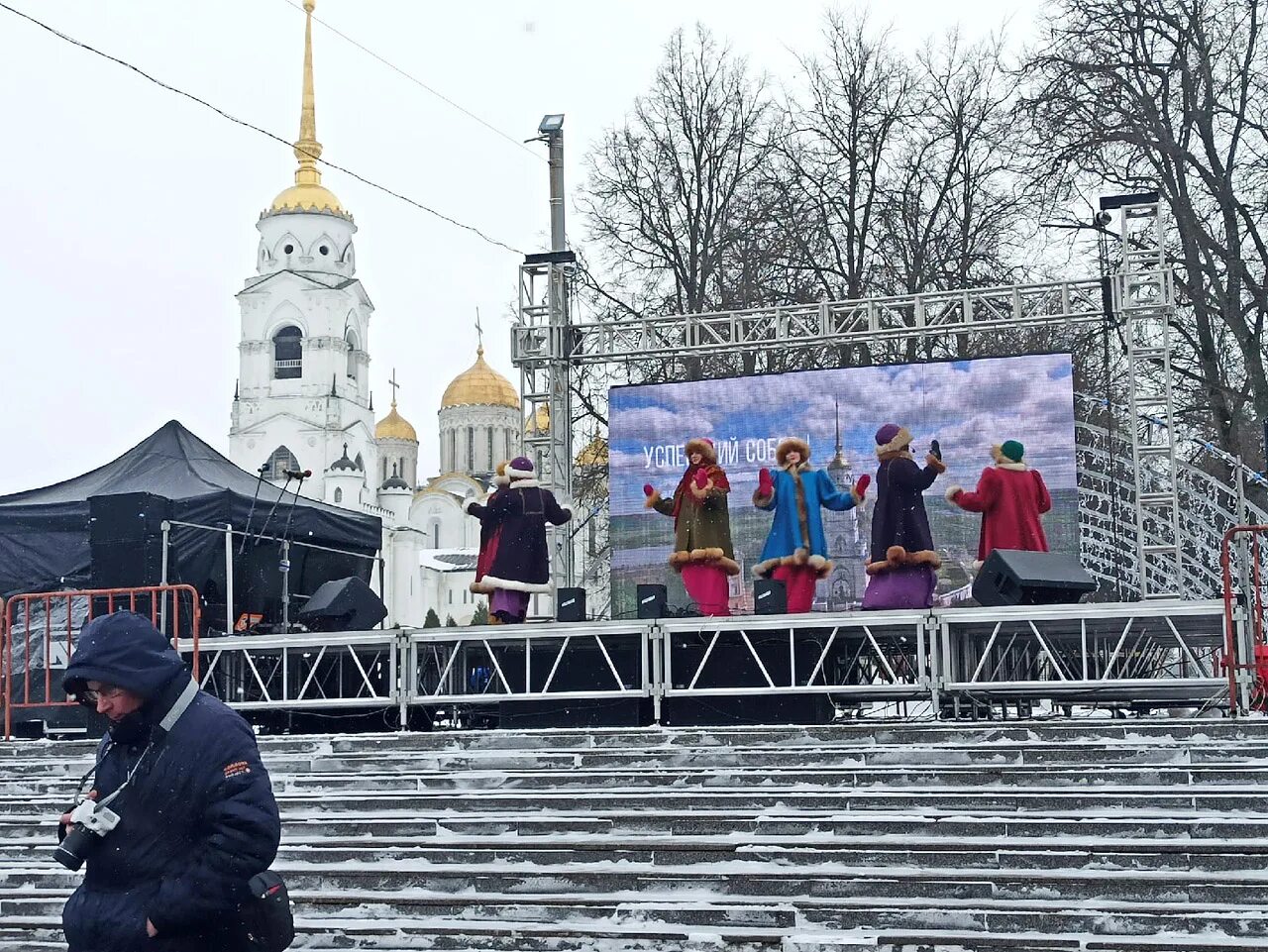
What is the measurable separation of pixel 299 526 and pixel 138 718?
10.9 m

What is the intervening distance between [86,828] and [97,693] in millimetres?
333

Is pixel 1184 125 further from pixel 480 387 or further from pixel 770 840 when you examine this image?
pixel 480 387

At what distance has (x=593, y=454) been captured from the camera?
88.4ft

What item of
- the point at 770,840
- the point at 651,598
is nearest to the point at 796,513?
the point at 651,598

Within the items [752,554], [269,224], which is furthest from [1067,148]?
[269,224]

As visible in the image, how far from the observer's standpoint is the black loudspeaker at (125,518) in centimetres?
1246

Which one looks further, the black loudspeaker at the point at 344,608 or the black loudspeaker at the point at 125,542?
the black loudspeaker at the point at 344,608

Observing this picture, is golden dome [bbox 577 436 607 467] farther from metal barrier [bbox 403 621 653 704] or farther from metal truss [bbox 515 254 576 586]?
metal barrier [bbox 403 621 653 704]

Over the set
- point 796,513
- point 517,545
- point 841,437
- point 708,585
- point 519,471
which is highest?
point 841,437

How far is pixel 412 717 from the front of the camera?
487 inches

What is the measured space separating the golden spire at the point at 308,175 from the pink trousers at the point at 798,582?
65397mm

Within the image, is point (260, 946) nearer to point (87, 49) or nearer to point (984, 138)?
point (87, 49)

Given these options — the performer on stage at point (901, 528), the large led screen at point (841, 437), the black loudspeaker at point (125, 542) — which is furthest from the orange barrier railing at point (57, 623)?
the large led screen at point (841, 437)

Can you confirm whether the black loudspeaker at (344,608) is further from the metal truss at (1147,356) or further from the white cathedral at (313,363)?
the white cathedral at (313,363)
